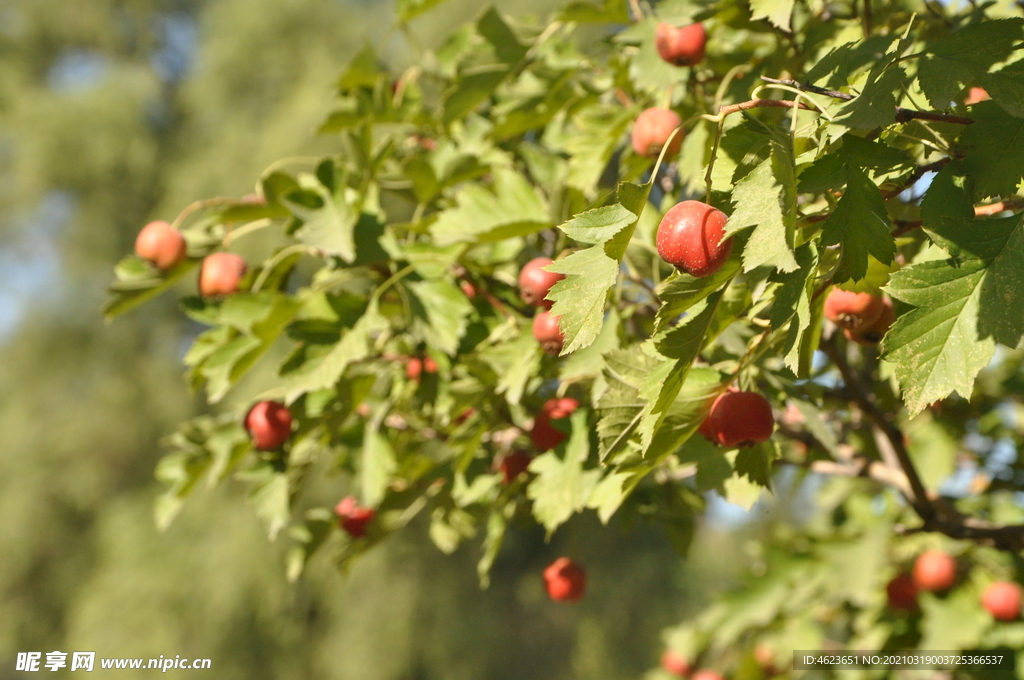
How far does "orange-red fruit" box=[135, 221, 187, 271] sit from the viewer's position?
1314 millimetres

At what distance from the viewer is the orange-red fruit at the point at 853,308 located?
86 centimetres

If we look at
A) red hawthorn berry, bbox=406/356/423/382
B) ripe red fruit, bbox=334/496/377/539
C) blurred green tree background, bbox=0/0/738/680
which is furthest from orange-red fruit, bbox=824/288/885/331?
blurred green tree background, bbox=0/0/738/680

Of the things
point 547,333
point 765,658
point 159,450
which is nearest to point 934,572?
point 765,658

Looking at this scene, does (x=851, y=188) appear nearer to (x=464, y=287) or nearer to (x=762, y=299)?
(x=762, y=299)

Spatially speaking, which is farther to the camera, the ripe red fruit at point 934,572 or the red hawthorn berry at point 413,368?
the ripe red fruit at point 934,572

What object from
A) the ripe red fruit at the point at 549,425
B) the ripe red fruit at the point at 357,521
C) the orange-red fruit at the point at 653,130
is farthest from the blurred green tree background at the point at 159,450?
the orange-red fruit at the point at 653,130

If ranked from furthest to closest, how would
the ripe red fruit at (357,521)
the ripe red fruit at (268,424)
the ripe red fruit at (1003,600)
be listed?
the ripe red fruit at (1003,600)
the ripe red fruit at (357,521)
the ripe red fruit at (268,424)

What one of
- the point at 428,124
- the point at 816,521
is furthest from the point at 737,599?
the point at 428,124

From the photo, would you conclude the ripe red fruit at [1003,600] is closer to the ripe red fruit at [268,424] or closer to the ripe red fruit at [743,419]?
the ripe red fruit at [743,419]

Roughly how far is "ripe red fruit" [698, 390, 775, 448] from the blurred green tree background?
552 cm

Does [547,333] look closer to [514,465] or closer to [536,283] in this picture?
[536,283]

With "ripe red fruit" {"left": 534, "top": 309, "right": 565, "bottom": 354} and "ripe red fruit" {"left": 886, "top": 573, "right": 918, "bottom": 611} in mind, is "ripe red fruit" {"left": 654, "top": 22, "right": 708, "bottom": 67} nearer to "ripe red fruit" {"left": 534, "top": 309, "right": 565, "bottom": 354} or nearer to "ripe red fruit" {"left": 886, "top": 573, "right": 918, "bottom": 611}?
"ripe red fruit" {"left": 534, "top": 309, "right": 565, "bottom": 354}

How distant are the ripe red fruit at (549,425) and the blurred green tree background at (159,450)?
515cm

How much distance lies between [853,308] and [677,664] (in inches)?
74.5
